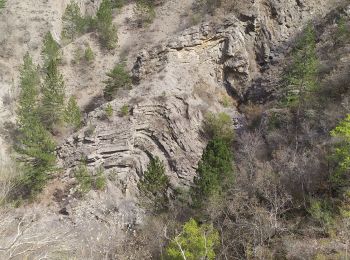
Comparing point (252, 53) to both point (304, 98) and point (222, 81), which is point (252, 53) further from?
point (304, 98)

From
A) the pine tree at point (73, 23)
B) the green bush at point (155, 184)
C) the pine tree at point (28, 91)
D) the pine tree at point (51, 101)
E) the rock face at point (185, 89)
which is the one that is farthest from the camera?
the pine tree at point (73, 23)

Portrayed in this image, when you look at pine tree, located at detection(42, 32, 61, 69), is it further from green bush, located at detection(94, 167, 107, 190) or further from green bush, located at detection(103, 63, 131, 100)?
green bush, located at detection(94, 167, 107, 190)

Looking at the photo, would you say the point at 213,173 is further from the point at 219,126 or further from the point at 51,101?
the point at 51,101

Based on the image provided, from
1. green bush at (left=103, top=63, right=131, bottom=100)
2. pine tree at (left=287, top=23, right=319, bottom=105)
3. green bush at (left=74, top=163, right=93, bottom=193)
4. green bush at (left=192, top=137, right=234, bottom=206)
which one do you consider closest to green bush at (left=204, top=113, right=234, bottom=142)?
pine tree at (left=287, top=23, right=319, bottom=105)

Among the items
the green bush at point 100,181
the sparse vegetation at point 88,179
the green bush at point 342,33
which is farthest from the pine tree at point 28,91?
the green bush at point 342,33

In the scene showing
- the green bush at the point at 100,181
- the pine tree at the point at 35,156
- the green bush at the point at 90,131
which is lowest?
the green bush at the point at 100,181

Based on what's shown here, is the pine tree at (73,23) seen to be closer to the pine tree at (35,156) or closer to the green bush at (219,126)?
the pine tree at (35,156)

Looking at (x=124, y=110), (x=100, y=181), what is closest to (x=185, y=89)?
(x=124, y=110)
